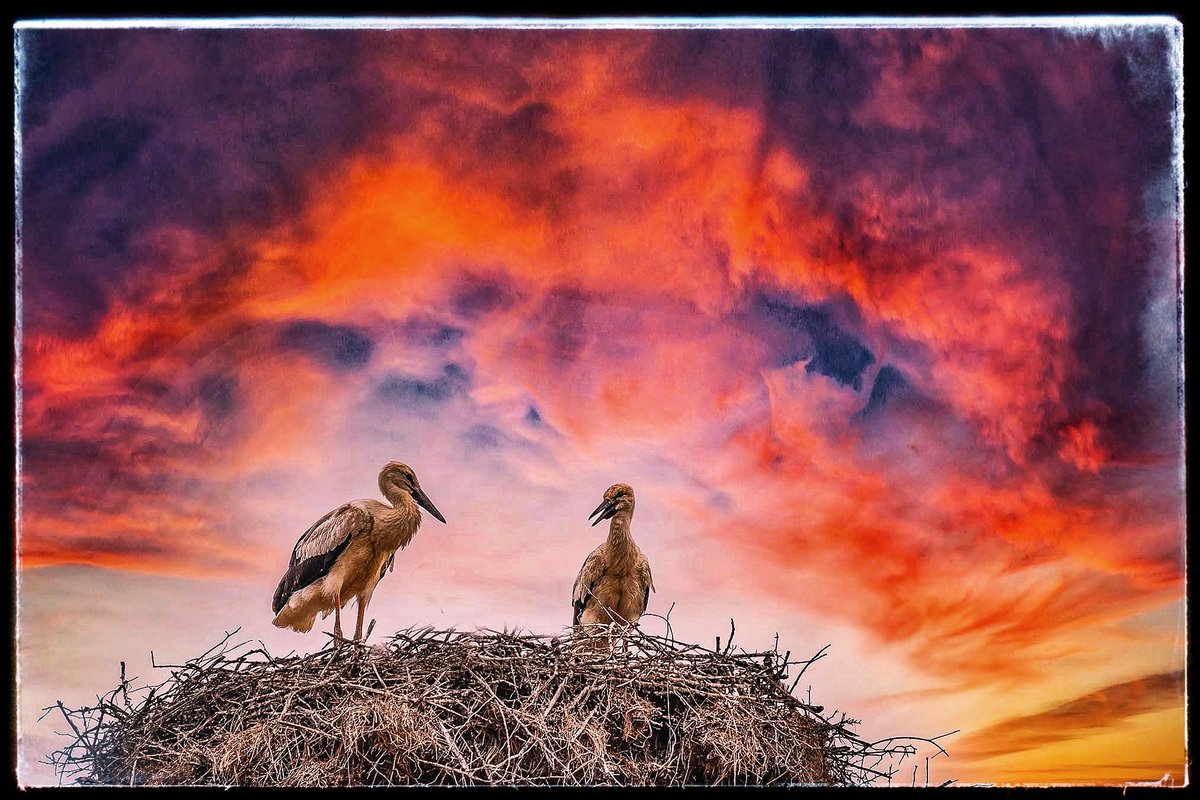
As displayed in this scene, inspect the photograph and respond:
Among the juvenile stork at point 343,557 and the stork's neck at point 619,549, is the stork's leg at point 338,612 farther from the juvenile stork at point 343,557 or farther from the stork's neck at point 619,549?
the stork's neck at point 619,549

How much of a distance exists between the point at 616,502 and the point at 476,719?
5.12 feet

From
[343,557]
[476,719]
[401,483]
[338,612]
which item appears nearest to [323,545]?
[343,557]

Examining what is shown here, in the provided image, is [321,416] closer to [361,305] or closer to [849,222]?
[361,305]

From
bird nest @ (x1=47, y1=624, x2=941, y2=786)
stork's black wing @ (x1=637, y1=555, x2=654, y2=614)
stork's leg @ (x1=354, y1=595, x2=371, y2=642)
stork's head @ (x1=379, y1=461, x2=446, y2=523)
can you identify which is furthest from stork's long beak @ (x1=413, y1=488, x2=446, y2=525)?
bird nest @ (x1=47, y1=624, x2=941, y2=786)

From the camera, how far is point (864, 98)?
657 centimetres

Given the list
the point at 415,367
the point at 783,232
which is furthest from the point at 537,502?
the point at 783,232

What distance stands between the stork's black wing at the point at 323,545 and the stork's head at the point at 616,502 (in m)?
1.02

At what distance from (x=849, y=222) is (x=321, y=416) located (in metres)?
2.56

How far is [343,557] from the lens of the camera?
612 centimetres

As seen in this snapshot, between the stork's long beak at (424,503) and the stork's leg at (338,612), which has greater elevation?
the stork's long beak at (424,503)

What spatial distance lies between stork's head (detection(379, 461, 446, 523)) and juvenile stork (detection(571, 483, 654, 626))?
0.73m

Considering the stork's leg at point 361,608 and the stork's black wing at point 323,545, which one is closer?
the stork's black wing at point 323,545

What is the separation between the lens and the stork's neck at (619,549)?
629 cm

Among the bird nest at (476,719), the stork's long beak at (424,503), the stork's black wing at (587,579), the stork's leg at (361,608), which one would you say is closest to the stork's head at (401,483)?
the stork's long beak at (424,503)
